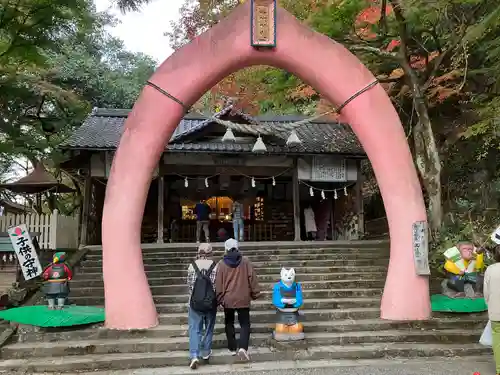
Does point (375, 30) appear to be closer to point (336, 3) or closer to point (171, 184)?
point (336, 3)

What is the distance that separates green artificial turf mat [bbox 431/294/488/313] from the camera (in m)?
7.69

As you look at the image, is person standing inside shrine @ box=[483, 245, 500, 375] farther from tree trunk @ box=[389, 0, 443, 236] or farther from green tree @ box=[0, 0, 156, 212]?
green tree @ box=[0, 0, 156, 212]

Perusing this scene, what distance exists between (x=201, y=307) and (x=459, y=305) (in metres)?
4.78

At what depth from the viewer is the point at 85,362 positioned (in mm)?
6160

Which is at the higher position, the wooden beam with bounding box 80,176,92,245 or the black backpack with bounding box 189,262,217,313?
the wooden beam with bounding box 80,176,92,245

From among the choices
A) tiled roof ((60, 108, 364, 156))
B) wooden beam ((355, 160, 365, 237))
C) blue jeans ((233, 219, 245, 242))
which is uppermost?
tiled roof ((60, 108, 364, 156))

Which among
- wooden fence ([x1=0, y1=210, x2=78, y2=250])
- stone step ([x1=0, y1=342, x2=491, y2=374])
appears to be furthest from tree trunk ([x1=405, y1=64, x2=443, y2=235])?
wooden fence ([x1=0, y1=210, x2=78, y2=250])

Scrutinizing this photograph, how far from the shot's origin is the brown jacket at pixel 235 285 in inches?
239

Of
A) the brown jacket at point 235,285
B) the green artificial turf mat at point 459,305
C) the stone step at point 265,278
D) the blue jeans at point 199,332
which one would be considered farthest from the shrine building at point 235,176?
the blue jeans at point 199,332

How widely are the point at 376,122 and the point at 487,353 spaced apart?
13.4ft

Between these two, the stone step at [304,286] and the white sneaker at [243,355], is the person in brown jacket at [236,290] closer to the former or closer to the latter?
the white sneaker at [243,355]

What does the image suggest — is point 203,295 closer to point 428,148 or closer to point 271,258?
point 271,258

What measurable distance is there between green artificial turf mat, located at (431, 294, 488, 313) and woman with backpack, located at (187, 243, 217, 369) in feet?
13.7

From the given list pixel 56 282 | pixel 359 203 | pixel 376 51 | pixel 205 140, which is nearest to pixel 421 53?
pixel 376 51
